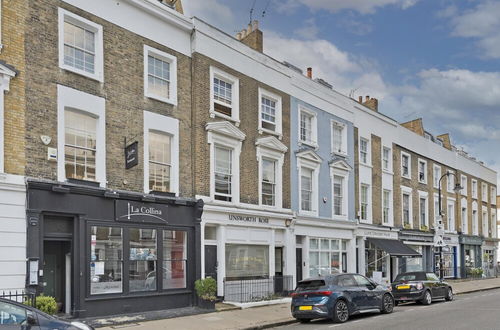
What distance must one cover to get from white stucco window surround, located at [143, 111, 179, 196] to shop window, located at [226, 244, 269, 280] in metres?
3.81

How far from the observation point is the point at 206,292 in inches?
728

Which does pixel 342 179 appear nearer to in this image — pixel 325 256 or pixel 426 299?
pixel 325 256

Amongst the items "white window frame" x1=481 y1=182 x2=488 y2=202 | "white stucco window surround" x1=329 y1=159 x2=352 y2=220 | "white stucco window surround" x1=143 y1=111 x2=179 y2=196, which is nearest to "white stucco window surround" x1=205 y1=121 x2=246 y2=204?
"white stucco window surround" x1=143 y1=111 x2=179 y2=196

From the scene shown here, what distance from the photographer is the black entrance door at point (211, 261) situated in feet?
65.5

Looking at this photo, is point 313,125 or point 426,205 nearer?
point 313,125

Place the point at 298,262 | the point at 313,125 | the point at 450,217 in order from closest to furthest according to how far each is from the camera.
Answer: the point at 298,262 → the point at 313,125 → the point at 450,217

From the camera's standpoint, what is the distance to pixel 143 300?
17.3 metres

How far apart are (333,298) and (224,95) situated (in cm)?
917

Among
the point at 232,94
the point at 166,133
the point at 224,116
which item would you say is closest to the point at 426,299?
the point at 224,116

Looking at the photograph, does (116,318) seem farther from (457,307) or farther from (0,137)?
(457,307)

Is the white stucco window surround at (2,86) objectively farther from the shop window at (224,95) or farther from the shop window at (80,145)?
the shop window at (224,95)

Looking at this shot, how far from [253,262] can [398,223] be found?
580 inches

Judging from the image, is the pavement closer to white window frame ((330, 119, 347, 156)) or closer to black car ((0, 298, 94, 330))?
black car ((0, 298, 94, 330))

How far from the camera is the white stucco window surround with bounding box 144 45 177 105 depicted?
18375mm
